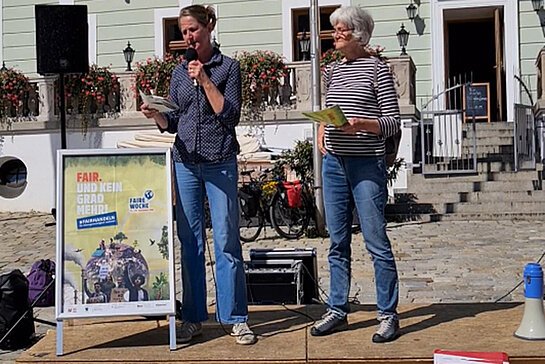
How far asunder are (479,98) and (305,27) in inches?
145

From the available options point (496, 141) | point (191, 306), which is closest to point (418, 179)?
point (496, 141)

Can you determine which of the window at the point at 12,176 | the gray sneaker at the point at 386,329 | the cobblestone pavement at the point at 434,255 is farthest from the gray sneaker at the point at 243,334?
the window at the point at 12,176

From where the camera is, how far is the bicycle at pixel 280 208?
10039 millimetres

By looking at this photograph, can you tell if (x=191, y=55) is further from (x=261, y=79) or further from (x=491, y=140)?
(x=491, y=140)

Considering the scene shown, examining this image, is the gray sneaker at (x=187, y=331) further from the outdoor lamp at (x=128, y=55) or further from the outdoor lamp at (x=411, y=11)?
the outdoor lamp at (x=411, y=11)

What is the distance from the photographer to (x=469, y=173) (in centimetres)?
1243

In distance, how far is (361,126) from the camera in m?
3.93

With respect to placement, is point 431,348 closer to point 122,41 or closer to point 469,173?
point 469,173

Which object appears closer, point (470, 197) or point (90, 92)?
point (470, 197)

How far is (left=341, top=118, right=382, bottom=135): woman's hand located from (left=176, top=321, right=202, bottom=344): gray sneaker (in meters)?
1.35

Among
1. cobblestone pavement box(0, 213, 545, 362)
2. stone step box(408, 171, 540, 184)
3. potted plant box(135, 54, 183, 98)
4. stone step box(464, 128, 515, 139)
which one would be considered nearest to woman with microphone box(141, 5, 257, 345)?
cobblestone pavement box(0, 213, 545, 362)

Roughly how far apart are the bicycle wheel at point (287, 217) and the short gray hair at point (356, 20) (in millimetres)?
6056

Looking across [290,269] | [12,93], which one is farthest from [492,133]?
[290,269]

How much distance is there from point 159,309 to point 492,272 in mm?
4236
